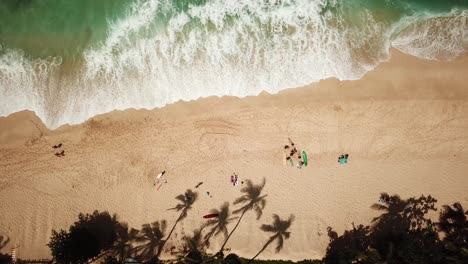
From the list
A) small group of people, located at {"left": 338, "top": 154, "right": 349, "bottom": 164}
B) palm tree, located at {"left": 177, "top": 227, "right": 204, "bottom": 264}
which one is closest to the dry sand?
small group of people, located at {"left": 338, "top": 154, "right": 349, "bottom": 164}

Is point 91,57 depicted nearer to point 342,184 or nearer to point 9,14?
point 9,14

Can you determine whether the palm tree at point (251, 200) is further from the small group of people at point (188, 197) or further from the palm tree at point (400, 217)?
the palm tree at point (400, 217)

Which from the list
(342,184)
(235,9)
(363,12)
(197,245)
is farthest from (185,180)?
(363,12)

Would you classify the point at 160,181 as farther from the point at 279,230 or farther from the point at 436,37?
the point at 436,37

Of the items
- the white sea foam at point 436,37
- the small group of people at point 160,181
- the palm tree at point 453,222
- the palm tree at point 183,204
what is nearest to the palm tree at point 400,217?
the palm tree at point 453,222

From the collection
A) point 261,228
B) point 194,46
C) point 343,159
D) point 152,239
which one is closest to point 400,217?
point 343,159

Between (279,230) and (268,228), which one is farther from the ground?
(268,228)
